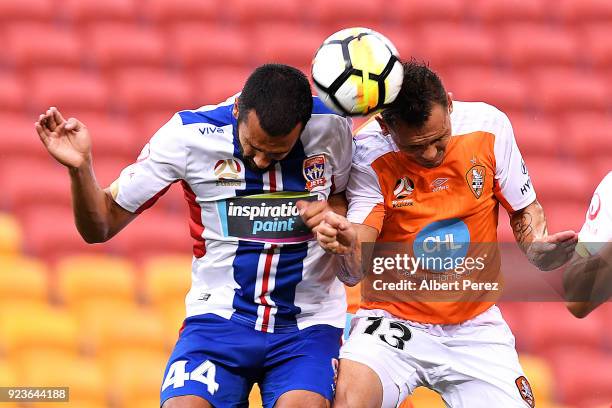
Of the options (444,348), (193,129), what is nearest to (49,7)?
(193,129)

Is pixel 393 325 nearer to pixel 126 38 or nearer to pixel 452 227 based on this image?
pixel 452 227

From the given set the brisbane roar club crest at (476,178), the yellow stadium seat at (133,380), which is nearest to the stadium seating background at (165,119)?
the yellow stadium seat at (133,380)

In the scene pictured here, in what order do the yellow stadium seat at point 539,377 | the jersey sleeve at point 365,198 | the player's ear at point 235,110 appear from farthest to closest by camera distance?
the yellow stadium seat at point 539,377, the jersey sleeve at point 365,198, the player's ear at point 235,110

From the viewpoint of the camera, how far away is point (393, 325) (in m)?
3.77

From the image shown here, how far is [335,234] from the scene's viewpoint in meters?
3.23

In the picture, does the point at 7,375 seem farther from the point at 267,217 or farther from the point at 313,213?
the point at 313,213

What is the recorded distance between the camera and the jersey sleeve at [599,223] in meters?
3.32

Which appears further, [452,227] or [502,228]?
[502,228]

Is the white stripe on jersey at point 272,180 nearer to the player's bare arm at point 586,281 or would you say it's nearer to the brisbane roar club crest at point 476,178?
the brisbane roar club crest at point 476,178

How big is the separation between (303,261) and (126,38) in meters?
3.79

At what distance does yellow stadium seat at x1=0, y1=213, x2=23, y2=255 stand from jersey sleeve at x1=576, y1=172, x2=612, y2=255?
11.8 feet

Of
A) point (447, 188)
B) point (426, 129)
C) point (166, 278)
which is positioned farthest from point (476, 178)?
point (166, 278)

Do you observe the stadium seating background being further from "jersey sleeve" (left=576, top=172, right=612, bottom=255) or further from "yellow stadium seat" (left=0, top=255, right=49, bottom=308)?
"jersey sleeve" (left=576, top=172, right=612, bottom=255)

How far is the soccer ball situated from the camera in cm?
333
